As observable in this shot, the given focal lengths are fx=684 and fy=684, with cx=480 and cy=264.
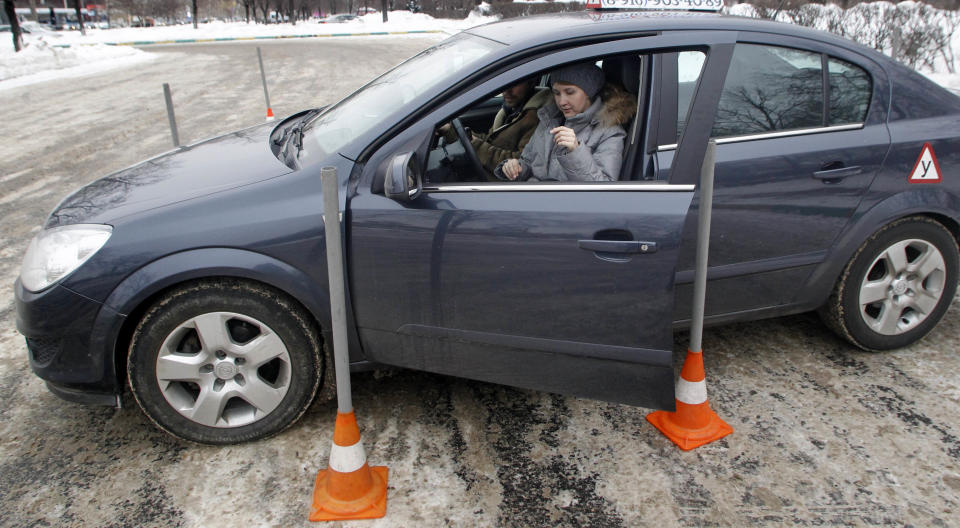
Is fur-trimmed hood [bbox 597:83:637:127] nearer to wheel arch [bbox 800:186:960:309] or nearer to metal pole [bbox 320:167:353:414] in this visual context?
wheel arch [bbox 800:186:960:309]

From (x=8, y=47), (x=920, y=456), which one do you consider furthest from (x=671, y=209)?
(x=8, y=47)

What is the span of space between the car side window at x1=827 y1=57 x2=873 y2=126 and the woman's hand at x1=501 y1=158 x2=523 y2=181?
4.71ft

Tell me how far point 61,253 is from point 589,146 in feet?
7.09

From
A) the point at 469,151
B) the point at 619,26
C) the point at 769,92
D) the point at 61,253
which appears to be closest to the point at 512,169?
the point at 469,151

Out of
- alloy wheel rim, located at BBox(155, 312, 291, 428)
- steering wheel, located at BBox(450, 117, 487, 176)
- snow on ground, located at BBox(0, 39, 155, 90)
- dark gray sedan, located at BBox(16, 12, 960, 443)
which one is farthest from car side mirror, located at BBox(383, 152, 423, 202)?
snow on ground, located at BBox(0, 39, 155, 90)

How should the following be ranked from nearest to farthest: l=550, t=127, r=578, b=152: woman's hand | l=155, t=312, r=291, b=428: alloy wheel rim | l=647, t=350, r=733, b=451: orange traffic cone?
l=155, t=312, r=291, b=428: alloy wheel rim → l=550, t=127, r=578, b=152: woman's hand → l=647, t=350, r=733, b=451: orange traffic cone

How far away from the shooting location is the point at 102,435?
2.93 meters

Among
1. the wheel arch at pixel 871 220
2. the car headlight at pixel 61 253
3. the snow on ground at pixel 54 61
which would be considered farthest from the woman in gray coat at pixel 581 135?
the snow on ground at pixel 54 61

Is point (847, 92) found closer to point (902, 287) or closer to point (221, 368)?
point (902, 287)

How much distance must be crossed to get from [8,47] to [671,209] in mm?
28019

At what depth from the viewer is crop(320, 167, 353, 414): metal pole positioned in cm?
212

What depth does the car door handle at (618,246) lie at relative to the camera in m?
2.44

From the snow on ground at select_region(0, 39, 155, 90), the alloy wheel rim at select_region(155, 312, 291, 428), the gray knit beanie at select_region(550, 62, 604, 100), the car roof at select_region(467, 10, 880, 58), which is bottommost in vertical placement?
the snow on ground at select_region(0, 39, 155, 90)

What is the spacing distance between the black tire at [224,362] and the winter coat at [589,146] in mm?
1217
